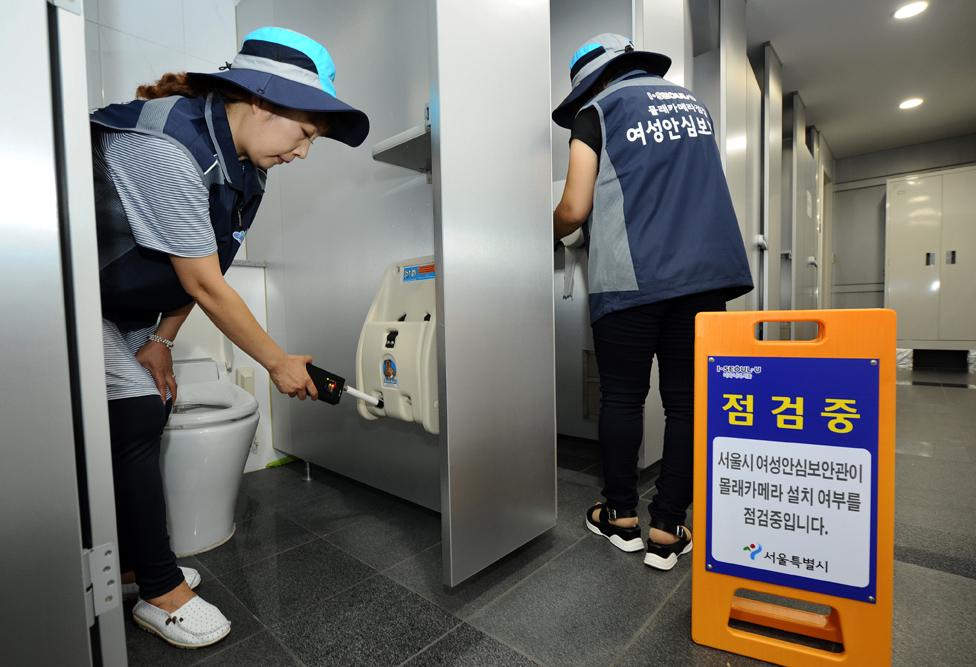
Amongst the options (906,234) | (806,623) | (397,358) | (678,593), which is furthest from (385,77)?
(906,234)

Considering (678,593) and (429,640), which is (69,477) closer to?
(429,640)

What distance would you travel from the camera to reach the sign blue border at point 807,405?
32.6 inches

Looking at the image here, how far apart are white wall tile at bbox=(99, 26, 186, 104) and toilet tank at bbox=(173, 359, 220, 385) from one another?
3.23ft

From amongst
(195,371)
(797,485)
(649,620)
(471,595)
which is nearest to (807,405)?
(797,485)

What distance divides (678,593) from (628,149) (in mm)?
1036

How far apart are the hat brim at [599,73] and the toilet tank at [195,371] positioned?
1.37 metres

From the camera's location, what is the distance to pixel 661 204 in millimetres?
1165

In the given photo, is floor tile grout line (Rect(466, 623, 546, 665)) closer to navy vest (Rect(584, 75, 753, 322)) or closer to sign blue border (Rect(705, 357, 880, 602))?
sign blue border (Rect(705, 357, 880, 602))

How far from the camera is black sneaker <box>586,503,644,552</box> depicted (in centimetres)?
130

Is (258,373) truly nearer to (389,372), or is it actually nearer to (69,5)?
(389,372)

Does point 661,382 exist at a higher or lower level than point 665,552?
higher

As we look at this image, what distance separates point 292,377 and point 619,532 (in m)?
0.94

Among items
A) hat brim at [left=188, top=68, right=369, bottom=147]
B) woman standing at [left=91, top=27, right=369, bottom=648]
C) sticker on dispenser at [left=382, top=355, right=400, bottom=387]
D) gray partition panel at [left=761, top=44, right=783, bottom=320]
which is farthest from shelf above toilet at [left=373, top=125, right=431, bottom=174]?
gray partition panel at [left=761, top=44, right=783, bottom=320]

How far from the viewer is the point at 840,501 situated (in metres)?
0.85
